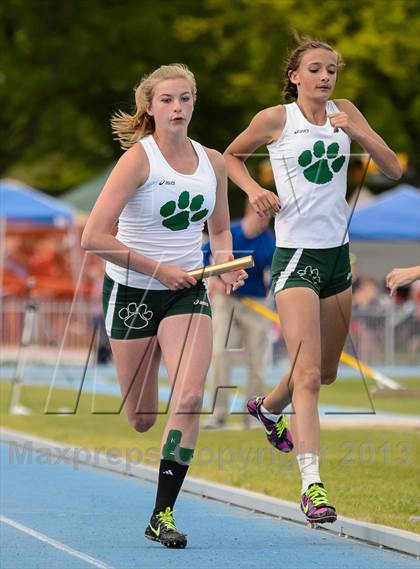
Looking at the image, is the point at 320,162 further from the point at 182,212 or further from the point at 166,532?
the point at 166,532

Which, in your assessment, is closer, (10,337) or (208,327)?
(208,327)

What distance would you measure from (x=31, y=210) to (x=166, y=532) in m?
21.9

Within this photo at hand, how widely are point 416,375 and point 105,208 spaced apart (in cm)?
1857

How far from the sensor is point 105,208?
309 inches

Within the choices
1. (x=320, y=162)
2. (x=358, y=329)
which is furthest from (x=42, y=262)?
(x=320, y=162)

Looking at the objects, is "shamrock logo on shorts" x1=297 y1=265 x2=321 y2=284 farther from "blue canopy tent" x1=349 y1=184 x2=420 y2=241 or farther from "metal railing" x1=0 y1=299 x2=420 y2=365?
"blue canopy tent" x1=349 y1=184 x2=420 y2=241

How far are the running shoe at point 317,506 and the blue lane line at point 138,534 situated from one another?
0.21 meters

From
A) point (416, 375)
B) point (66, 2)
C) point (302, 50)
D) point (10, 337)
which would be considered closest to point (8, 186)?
point (10, 337)

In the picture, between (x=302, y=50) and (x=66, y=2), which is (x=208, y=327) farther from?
(x=66, y=2)

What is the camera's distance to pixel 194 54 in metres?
42.9

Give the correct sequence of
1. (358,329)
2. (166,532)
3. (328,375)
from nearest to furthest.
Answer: (166,532), (328,375), (358,329)

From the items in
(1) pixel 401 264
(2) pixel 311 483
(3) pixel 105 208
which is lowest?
(2) pixel 311 483

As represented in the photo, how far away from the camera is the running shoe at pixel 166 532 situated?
26.0 feet

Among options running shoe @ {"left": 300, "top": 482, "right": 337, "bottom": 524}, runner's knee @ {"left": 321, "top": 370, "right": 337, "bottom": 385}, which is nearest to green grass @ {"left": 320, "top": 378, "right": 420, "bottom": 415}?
runner's knee @ {"left": 321, "top": 370, "right": 337, "bottom": 385}
